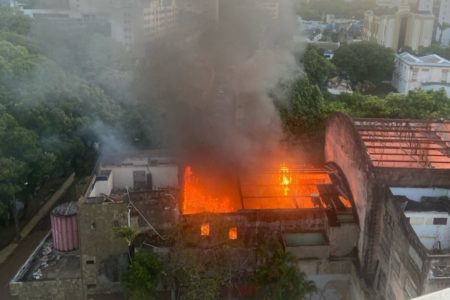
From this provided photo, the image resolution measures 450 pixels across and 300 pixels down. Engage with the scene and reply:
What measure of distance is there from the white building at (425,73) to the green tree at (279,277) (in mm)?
30546

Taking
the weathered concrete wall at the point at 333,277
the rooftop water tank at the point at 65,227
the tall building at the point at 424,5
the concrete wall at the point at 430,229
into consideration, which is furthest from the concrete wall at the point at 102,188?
the tall building at the point at 424,5

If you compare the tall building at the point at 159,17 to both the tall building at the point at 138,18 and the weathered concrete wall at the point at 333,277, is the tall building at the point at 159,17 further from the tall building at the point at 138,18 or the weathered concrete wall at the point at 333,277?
the weathered concrete wall at the point at 333,277

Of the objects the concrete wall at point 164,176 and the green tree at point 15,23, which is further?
the green tree at point 15,23

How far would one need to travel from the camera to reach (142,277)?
1406cm

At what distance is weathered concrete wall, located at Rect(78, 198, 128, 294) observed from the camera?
1479 cm

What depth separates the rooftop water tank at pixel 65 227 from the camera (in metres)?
15.4

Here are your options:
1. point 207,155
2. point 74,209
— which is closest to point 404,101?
point 207,155

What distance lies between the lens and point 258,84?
24656mm

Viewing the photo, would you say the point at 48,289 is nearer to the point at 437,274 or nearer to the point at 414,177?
the point at 437,274

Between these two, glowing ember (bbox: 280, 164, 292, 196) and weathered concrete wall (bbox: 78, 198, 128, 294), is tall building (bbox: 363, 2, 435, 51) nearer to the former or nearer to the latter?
glowing ember (bbox: 280, 164, 292, 196)

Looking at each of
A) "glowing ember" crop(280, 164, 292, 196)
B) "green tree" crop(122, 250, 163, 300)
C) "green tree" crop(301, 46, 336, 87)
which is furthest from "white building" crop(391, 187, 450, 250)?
"green tree" crop(301, 46, 336, 87)

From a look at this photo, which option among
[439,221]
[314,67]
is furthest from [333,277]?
[314,67]

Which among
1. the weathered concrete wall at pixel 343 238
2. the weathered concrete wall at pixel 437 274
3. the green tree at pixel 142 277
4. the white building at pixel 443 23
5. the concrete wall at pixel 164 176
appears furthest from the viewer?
the white building at pixel 443 23

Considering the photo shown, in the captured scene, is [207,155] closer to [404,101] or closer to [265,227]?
[265,227]
